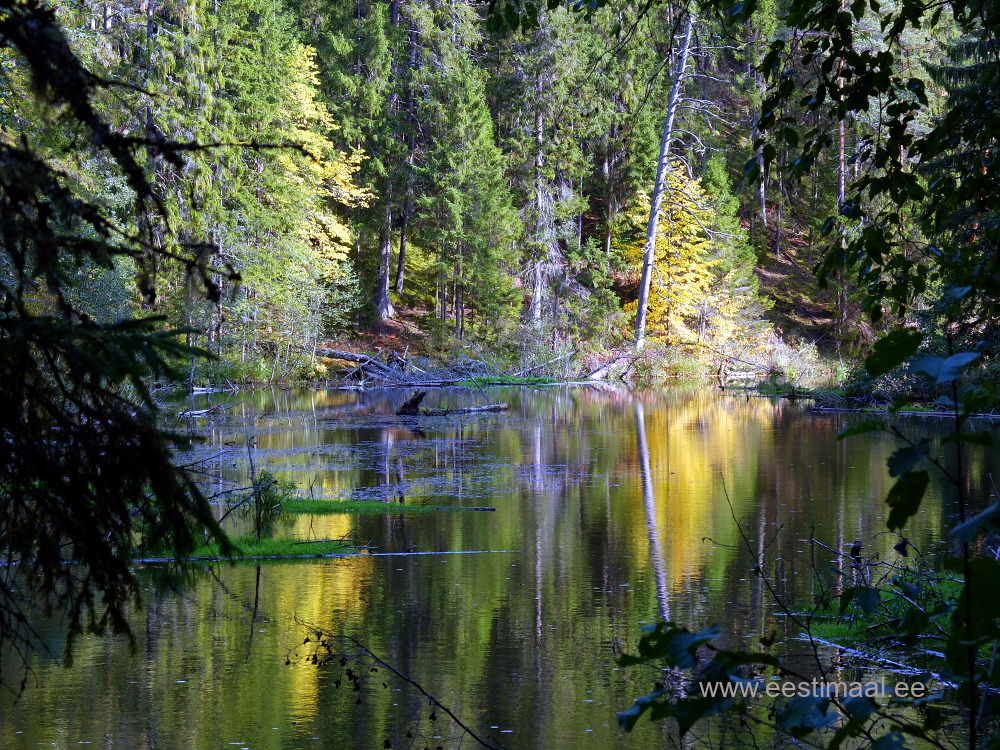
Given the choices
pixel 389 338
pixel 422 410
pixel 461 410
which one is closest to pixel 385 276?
pixel 389 338

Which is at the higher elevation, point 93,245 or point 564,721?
point 93,245

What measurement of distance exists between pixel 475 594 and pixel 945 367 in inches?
312

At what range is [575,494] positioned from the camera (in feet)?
47.2

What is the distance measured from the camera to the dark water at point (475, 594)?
642 cm

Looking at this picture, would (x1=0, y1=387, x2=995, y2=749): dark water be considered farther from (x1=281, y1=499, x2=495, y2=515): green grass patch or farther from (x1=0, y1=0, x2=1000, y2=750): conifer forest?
(x1=281, y1=499, x2=495, y2=515): green grass patch

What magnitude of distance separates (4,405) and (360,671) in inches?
183

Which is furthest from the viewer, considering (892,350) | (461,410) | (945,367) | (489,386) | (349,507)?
(489,386)

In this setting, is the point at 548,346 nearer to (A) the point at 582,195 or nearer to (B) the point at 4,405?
(A) the point at 582,195

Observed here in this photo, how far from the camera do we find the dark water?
642 cm

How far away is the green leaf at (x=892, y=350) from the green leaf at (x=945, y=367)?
0.53 feet

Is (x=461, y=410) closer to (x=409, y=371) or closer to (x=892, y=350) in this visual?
(x=409, y=371)

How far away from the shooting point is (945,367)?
1.66 m

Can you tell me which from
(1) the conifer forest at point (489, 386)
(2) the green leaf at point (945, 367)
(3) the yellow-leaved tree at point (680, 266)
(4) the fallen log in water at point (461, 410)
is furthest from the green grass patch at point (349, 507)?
(3) the yellow-leaved tree at point (680, 266)

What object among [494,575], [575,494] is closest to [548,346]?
[575,494]
